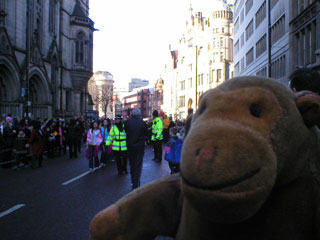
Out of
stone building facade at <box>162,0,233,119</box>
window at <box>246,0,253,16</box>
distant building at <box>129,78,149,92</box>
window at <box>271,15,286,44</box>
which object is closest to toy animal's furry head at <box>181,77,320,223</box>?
window at <box>271,15,286,44</box>

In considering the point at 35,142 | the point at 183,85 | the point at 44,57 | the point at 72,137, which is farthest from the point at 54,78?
the point at 183,85

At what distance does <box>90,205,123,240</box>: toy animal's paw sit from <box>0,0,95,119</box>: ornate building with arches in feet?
75.8

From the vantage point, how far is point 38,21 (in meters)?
31.5

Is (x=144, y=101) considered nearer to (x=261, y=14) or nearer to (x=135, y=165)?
(x=261, y=14)

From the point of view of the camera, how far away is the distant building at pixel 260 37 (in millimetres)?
27000

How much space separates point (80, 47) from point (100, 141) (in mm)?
29779

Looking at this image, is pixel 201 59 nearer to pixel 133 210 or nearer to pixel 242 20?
pixel 242 20

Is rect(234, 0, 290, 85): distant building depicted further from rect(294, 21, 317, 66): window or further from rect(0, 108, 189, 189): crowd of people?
rect(0, 108, 189, 189): crowd of people

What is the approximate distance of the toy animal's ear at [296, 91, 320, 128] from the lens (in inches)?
71.9

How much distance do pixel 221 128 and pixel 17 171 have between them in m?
12.3

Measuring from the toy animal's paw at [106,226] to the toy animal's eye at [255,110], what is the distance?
915mm

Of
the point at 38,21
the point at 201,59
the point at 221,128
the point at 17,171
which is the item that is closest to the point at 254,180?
the point at 221,128

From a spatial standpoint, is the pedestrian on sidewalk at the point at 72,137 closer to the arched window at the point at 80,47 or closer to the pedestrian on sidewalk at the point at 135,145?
the pedestrian on sidewalk at the point at 135,145

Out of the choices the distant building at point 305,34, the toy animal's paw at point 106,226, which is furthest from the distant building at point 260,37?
the toy animal's paw at point 106,226
